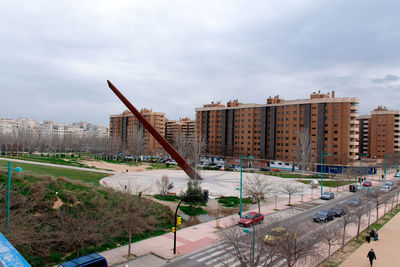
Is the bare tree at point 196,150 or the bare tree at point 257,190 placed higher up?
the bare tree at point 196,150

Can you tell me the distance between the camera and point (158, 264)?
15.2 metres

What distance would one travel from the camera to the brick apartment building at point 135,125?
115 metres

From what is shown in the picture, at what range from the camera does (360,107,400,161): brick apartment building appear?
89312 millimetres

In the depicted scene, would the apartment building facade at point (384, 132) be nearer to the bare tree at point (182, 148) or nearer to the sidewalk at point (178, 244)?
the bare tree at point (182, 148)

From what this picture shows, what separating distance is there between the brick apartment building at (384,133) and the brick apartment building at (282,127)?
3267cm

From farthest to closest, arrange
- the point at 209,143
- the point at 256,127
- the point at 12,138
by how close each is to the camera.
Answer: the point at 209,143
the point at 12,138
the point at 256,127

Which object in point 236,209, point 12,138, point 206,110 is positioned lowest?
point 236,209

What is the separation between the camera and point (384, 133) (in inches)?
3597

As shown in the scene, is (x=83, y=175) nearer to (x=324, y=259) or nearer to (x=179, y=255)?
(x=179, y=255)

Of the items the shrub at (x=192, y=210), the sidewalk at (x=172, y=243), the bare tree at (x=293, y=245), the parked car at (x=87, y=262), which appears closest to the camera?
the bare tree at (x=293, y=245)

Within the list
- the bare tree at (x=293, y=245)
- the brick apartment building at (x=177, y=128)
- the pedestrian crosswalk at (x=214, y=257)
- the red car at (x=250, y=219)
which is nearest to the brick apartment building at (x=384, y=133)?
the brick apartment building at (x=177, y=128)

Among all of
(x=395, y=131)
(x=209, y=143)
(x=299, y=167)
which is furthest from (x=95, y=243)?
(x=395, y=131)

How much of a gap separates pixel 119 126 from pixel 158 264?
122m

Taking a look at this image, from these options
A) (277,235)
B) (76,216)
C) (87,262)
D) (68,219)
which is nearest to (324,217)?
(277,235)
